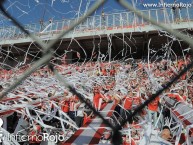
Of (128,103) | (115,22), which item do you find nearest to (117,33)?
(115,22)

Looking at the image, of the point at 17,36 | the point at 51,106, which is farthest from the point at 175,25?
the point at 51,106

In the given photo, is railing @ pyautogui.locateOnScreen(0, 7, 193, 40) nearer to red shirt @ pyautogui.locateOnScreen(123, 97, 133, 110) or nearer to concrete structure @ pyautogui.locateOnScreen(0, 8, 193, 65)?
concrete structure @ pyautogui.locateOnScreen(0, 8, 193, 65)

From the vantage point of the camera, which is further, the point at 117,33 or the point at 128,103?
the point at 117,33

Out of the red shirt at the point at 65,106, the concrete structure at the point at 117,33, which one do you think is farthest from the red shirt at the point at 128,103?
the concrete structure at the point at 117,33

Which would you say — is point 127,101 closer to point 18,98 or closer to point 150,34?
point 18,98

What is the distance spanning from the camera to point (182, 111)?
9.82ft

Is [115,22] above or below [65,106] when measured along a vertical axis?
above

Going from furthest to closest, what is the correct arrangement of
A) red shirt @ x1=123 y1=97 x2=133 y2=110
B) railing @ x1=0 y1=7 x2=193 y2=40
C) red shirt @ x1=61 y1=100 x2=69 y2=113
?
railing @ x1=0 y1=7 x2=193 y2=40 < red shirt @ x1=61 y1=100 x2=69 y2=113 < red shirt @ x1=123 y1=97 x2=133 y2=110

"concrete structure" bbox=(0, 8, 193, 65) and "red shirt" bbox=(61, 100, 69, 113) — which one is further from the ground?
"concrete structure" bbox=(0, 8, 193, 65)

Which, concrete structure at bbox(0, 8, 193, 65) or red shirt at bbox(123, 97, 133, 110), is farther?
concrete structure at bbox(0, 8, 193, 65)

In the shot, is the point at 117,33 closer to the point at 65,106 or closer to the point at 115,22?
the point at 115,22

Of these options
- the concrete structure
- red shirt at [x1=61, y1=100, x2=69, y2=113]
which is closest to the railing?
the concrete structure

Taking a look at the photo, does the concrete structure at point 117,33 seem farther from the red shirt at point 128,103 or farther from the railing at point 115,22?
the red shirt at point 128,103

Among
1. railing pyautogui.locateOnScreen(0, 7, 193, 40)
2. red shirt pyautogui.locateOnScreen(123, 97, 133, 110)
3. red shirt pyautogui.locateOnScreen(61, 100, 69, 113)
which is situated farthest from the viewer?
railing pyautogui.locateOnScreen(0, 7, 193, 40)
